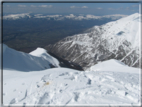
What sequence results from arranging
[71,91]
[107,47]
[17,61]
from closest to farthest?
1. [71,91]
2. [17,61]
3. [107,47]

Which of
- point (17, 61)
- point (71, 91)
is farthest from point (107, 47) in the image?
point (71, 91)

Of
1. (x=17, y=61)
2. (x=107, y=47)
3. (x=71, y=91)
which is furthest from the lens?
(x=107, y=47)

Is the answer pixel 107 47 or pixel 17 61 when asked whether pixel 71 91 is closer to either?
pixel 17 61

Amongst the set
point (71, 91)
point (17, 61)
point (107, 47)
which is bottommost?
point (17, 61)

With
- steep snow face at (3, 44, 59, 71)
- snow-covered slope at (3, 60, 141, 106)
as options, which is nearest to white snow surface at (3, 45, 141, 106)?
snow-covered slope at (3, 60, 141, 106)

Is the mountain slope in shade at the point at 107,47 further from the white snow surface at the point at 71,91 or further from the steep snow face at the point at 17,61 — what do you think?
the white snow surface at the point at 71,91

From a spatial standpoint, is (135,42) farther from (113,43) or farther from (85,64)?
(85,64)

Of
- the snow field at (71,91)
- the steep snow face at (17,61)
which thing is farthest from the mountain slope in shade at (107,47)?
the snow field at (71,91)

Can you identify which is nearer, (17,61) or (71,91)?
(71,91)

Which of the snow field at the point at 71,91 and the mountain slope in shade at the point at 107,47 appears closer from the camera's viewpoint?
the snow field at the point at 71,91

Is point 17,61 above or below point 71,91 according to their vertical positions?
below
